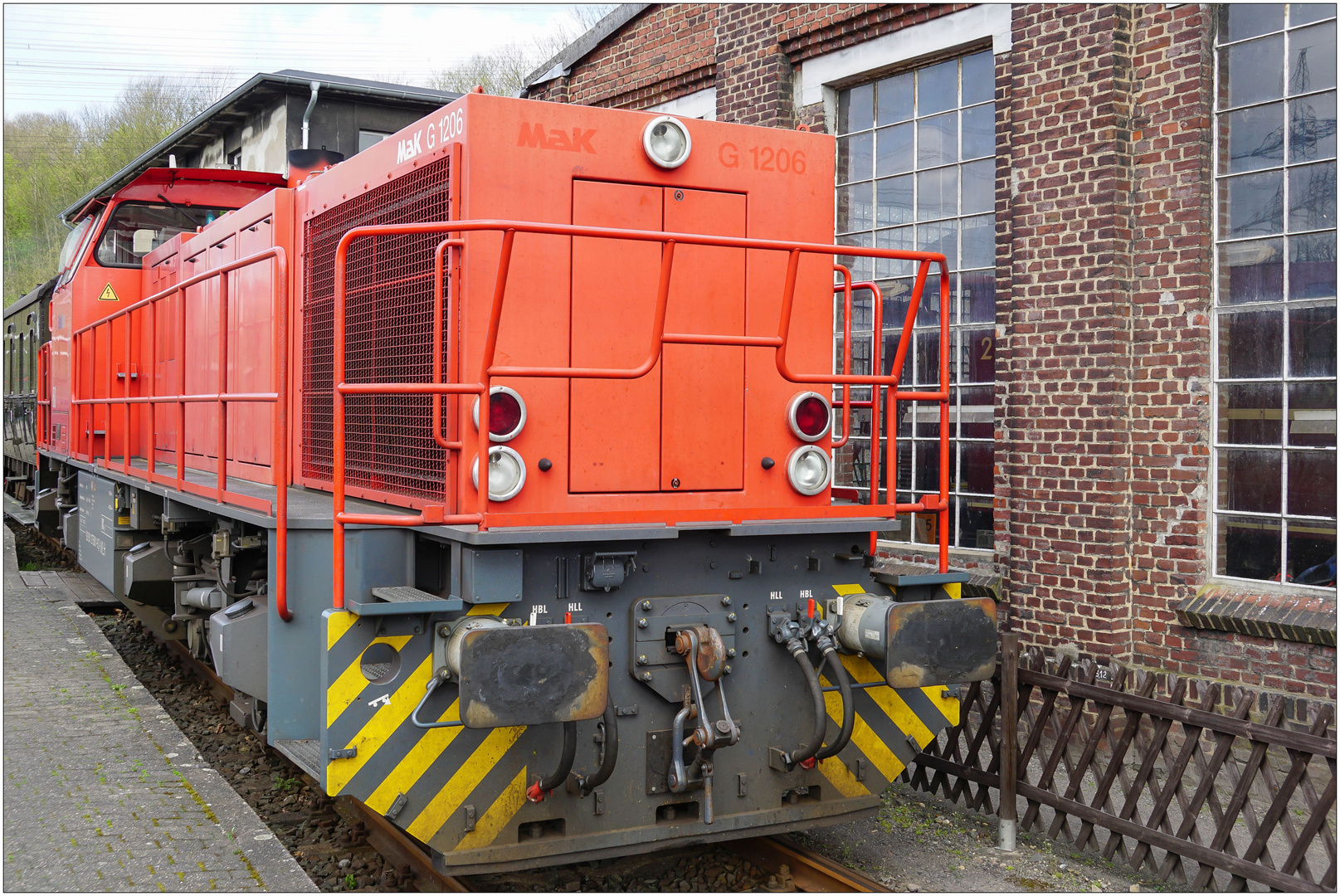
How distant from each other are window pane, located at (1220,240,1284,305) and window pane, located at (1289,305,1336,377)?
0.18 metres

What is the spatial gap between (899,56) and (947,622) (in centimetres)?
508

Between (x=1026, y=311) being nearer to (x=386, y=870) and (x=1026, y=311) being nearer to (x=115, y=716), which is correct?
(x=386, y=870)

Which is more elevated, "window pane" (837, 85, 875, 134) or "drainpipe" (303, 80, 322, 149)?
"drainpipe" (303, 80, 322, 149)

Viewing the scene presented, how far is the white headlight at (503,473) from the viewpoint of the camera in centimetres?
394

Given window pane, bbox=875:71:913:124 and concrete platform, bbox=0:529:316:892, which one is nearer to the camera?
concrete platform, bbox=0:529:316:892

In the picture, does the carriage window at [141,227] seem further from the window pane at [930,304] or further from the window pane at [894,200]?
the window pane at [930,304]

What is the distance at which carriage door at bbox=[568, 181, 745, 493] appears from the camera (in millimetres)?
4254

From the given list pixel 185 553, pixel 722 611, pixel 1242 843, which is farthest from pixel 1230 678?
pixel 185 553

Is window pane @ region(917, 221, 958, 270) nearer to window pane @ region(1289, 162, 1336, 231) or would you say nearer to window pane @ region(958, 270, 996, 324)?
window pane @ region(958, 270, 996, 324)

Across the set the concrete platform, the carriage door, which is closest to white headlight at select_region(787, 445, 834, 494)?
the carriage door

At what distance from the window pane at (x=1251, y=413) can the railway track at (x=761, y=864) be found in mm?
3501

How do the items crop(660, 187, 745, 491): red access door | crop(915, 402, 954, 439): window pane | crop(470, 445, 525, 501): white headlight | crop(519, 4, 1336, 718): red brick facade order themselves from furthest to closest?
crop(915, 402, 954, 439): window pane < crop(519, 4, 1336, 718): red brick facade < crop(660, 187, 745, 491): red access door < crop(470, 445, 525, 501): white headlight

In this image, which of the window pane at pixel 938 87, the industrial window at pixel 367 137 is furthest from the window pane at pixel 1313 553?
the industrial window at pixel 367 137

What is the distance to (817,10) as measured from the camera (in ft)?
27.0
